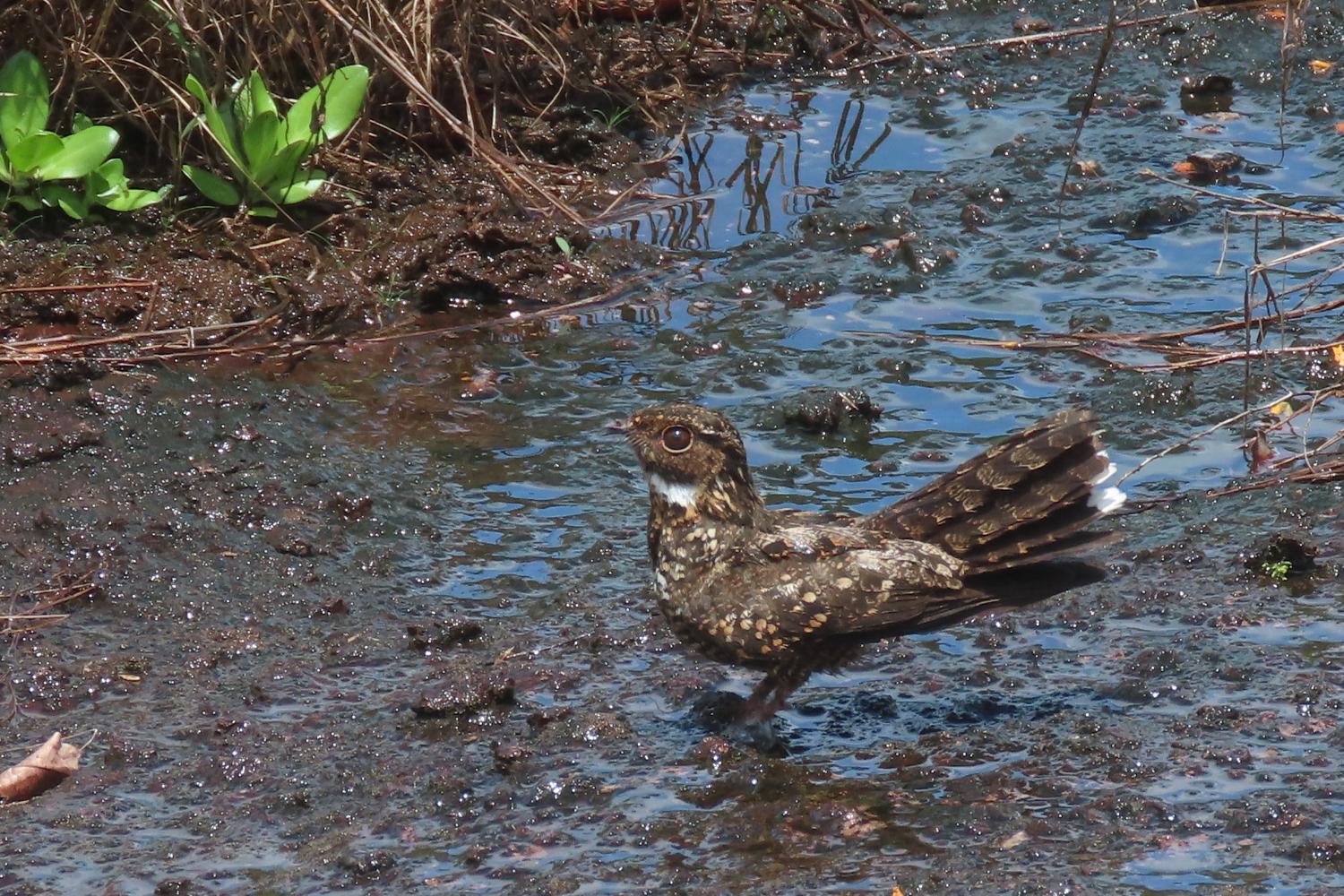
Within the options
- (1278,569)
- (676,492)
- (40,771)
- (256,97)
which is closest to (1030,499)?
(676,492)

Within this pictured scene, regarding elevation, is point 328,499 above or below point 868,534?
below

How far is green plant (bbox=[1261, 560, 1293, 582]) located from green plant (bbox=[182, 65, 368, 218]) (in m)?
4.46

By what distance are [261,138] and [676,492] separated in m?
3.13

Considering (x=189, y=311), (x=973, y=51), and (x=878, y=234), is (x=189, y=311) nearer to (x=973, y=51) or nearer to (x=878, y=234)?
(x=878, y=234)

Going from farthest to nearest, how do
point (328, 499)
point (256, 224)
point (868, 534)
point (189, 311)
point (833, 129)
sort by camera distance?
point (833, 129) < point (256, 224) < point (189, 311) < point (328, 499) < point (868, 534)

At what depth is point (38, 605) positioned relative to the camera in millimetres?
5879

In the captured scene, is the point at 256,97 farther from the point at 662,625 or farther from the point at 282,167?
the point at 662,625

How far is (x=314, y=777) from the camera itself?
5094 mm

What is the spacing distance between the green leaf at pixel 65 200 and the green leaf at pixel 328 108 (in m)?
0.94

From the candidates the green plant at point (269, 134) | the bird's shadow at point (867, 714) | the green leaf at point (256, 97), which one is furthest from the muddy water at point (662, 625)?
the green leaf at point (256, 97)

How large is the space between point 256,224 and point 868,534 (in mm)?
3677

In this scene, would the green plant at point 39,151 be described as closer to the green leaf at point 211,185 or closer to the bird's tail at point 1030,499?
the green leaf at point 211,185

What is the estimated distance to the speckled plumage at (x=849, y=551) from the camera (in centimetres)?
528

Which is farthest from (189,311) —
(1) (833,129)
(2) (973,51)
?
(2) (973,51)
